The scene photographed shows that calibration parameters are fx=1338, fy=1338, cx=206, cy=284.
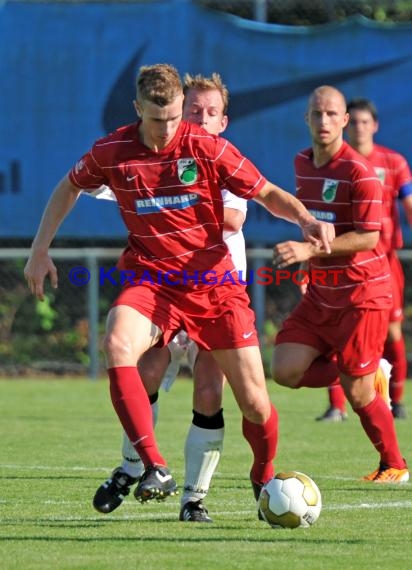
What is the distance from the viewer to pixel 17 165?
48.3 feet

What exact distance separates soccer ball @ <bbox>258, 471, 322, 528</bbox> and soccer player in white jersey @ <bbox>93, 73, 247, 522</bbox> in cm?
34

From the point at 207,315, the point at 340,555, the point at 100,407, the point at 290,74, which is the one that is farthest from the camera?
the point at 290,74

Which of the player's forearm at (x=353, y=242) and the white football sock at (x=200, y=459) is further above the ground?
the player's forearm at (x=353, y=242)

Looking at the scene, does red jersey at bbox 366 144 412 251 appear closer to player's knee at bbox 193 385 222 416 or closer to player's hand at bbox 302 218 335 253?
player's knee at bbox 193 385 222 416

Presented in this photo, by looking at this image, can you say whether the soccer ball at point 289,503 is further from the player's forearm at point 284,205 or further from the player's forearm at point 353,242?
the player's forearm at point 353,242

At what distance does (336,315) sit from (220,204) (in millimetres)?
1809

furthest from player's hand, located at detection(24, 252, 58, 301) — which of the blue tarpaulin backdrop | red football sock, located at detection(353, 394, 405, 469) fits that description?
the blue tarpaulin backdrop

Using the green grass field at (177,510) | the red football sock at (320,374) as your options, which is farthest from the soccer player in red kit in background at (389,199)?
the red football sock at (320,374)

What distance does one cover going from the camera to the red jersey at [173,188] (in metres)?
5.98

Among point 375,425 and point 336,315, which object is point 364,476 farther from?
point 336,315

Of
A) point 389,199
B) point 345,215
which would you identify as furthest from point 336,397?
point 345,215

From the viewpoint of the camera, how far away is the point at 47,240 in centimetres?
611

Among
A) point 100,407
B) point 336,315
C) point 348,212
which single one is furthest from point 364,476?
point 100,407

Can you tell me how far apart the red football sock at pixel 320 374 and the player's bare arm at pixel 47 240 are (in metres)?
2.09
